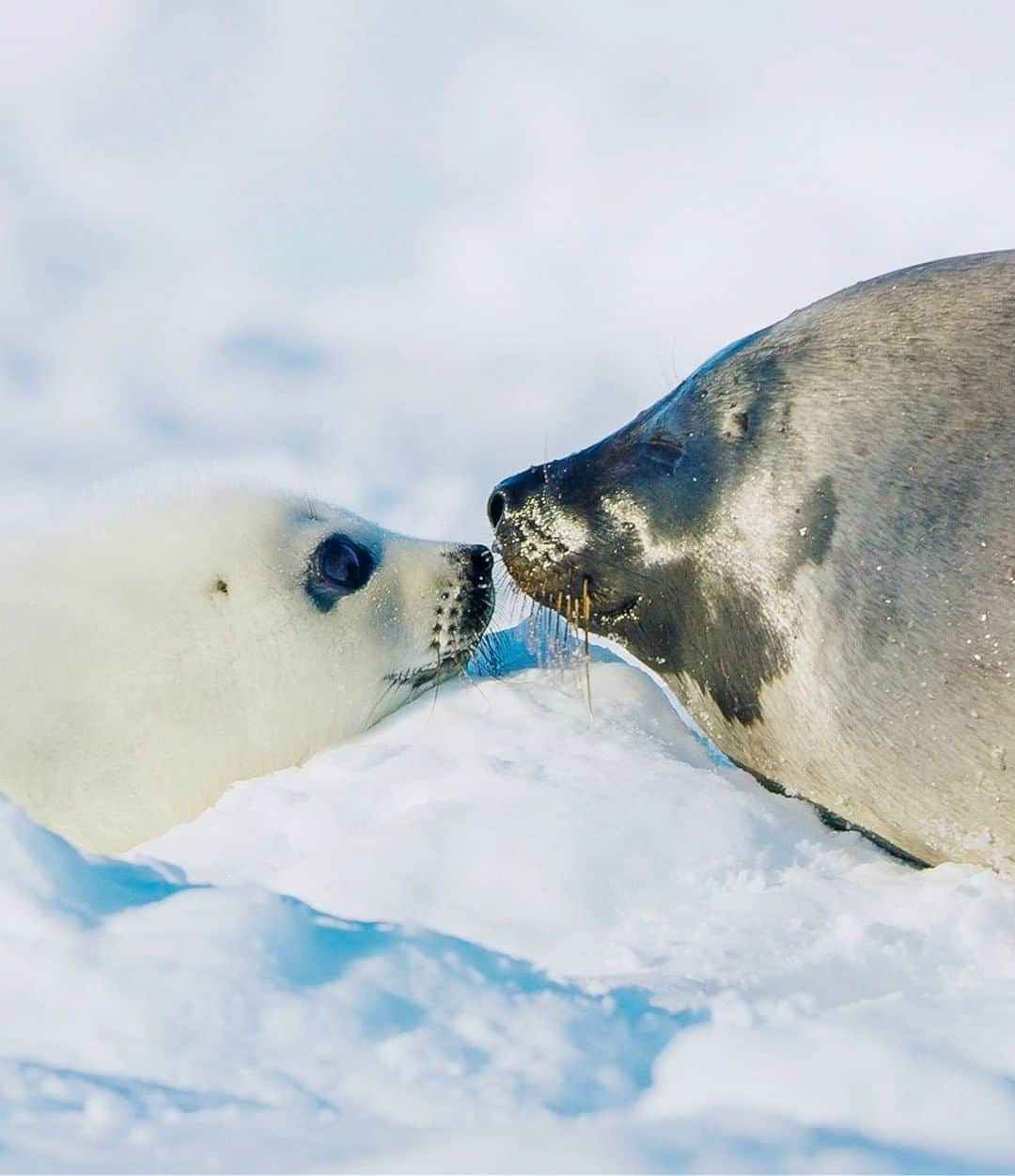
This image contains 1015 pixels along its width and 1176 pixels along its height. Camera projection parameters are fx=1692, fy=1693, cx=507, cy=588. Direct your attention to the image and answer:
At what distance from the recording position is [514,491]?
4203 mm

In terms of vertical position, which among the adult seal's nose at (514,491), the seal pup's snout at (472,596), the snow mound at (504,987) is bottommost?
the snow mound at (504,987)

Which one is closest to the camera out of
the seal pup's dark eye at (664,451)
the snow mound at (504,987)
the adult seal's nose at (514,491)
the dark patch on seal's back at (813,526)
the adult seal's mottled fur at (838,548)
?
the snow mound at (504,987)

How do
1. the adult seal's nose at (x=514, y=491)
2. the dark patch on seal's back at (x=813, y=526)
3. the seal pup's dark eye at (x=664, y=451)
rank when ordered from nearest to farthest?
the dark patch on seal's back at (x=813, y=526)
the seal pup's dark eye at (x=664, y=451)
the adult seal's nose at (x=514, y=491)

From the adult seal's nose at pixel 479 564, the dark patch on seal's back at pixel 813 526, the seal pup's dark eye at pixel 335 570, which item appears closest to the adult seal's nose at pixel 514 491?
the adult seal's nose at pixel 479 564

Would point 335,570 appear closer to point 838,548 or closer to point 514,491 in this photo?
point 514,491

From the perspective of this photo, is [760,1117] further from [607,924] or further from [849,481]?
[849,481]

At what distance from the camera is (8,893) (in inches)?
105

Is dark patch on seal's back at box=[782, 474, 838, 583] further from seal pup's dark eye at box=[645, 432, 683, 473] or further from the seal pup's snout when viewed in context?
the seal pup's snout

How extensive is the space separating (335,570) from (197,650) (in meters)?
0.40

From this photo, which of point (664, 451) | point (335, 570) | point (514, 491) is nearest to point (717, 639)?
point (664, 451)

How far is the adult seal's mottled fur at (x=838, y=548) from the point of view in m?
3.58

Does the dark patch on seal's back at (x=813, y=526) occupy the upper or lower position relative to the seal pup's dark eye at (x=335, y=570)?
upper

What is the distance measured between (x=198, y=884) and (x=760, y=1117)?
3.89ft

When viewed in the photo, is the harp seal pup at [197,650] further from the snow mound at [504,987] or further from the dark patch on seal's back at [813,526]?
the dark patch on seal's back at [813,526]
